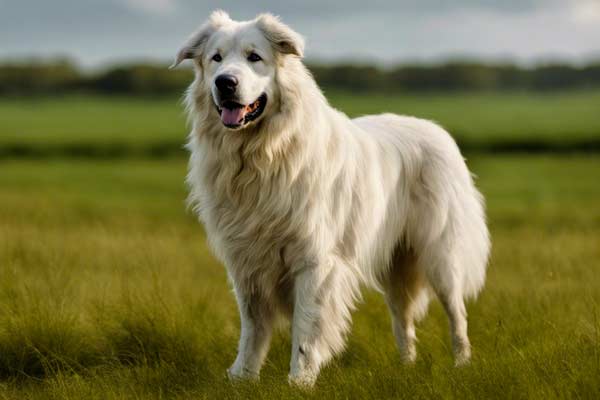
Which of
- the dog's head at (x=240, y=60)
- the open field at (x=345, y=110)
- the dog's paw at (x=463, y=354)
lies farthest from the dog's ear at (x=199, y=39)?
the open field at (x=345, y=110)

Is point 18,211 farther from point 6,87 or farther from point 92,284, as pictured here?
point 6,87

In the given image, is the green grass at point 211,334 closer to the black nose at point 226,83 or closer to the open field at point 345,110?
the black nose at point 226,83

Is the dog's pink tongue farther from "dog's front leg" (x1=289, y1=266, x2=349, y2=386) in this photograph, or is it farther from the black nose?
"dog's front leg" (x1=289, y1=266, x2=349, y2=386)

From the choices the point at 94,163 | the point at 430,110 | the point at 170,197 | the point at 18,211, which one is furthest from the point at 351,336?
the point at 430,110

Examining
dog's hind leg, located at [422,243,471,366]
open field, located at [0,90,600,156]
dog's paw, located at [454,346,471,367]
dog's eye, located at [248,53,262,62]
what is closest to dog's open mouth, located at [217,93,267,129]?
dog's eye, located at [248,53,262,62]

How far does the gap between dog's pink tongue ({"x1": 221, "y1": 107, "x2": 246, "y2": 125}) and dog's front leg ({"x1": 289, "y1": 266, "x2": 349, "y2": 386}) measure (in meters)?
1.00

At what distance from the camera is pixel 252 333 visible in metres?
5.33

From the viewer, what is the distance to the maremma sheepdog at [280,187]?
4934 mm

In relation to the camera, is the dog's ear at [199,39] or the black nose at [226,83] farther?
the dog's ear at [199,39]

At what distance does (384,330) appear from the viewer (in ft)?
20.8

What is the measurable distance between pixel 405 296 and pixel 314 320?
4.39 ft

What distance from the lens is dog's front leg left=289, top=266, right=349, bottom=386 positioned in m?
4.96

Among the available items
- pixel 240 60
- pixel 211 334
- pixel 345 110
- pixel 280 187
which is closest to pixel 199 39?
pixel 240 60

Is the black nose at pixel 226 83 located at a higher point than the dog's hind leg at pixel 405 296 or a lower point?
higher
